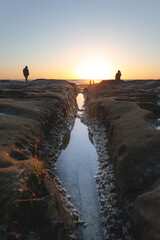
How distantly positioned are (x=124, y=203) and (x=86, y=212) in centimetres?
256

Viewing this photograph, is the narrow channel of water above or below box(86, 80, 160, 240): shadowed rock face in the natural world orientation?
below

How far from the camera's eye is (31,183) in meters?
6.93

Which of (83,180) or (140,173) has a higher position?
(140,173)

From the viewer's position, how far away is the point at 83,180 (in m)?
12.4

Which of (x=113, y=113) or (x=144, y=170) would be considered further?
(x=113, y=113)

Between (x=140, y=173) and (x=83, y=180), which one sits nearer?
(x=140, y=173)

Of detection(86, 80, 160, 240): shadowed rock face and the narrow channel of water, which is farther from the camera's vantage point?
the narrow channel of water

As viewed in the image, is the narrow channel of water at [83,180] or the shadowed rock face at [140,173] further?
the narrow channel of water at [83,180]

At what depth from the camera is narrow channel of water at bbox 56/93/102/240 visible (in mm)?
8469

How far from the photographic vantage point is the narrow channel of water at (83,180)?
847 centimetres

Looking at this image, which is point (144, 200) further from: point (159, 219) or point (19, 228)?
point (19, 228)

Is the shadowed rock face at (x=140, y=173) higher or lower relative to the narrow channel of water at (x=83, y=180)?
higher

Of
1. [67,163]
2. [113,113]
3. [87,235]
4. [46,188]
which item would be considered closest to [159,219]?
[87,235]

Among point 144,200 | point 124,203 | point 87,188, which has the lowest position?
point 87,188
